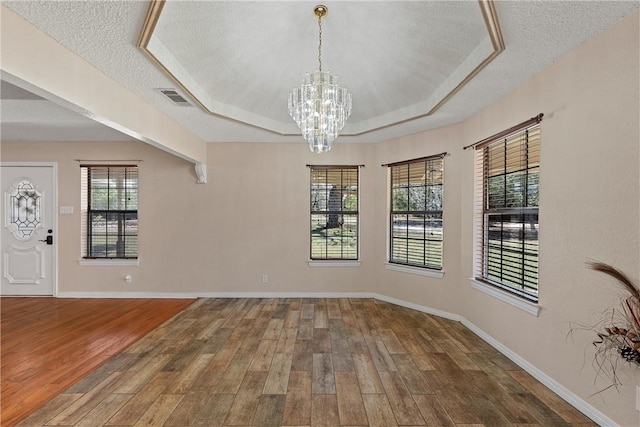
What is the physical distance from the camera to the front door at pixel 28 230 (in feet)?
17.0

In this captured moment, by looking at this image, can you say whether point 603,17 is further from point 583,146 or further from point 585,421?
point 585,421

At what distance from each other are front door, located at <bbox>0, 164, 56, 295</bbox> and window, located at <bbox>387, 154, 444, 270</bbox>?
A: 219 inches

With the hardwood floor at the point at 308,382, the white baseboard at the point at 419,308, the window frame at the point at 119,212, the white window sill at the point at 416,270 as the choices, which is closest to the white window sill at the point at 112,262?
the window frame at the point at 119,212

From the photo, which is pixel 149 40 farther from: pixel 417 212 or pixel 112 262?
pixel 112 262

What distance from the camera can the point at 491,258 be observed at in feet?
11.8

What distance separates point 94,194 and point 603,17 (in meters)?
6.53

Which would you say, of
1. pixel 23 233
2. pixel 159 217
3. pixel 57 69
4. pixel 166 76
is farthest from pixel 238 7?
pixel 23 233

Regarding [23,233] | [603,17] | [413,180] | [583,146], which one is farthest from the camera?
[23,233]

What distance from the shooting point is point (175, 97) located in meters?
3.22

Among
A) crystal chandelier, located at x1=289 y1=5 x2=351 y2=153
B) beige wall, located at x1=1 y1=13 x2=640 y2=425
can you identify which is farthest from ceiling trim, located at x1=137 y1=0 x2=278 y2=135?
beige wall, located at x1=1 y1=13 x2=640 y2=425

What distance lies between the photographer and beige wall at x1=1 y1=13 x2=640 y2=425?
2.09m

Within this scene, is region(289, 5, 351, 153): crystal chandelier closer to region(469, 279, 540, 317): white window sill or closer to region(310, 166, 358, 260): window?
region(469, 279, 540, 317): white window sill

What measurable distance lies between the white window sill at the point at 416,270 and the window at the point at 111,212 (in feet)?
13.7

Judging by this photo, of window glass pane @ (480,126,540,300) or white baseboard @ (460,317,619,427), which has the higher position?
window glass pane @ (480,126,540,300)
